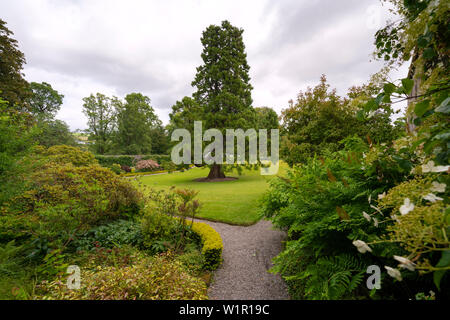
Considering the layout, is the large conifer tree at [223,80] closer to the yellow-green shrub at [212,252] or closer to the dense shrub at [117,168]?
the dense shrub at [117,168]

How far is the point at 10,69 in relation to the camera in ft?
41.4

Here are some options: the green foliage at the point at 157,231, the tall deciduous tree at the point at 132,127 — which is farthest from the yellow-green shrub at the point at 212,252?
the tall deciduous tree at the point at 132,127

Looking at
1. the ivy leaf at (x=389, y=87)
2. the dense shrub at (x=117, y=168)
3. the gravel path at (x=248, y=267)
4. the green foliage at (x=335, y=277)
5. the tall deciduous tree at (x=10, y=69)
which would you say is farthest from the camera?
the tall deciduous tree at (x=10, y=69)

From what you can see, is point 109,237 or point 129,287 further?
point 109,237

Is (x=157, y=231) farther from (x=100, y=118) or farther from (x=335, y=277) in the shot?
(x=100, y=118)

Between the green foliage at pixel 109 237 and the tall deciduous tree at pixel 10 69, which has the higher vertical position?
the tall deciduous tree at pixel 10 69

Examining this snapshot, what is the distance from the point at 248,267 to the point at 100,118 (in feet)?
118

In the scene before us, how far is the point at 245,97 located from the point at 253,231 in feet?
44.7

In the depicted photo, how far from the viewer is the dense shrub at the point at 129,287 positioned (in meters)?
2.20

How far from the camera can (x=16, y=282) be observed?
8.30 ft

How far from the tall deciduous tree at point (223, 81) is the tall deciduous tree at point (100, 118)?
74.7ft

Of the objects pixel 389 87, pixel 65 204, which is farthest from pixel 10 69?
pixel 389 87

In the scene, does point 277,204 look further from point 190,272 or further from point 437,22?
point 437,22
